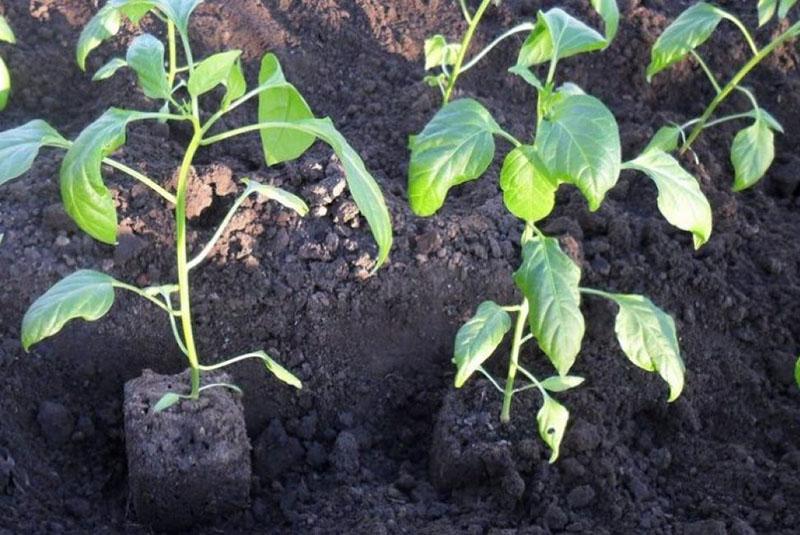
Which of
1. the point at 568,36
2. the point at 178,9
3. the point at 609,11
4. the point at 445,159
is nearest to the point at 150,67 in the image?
the point at 178,9

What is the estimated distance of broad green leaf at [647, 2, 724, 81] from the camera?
3330mm

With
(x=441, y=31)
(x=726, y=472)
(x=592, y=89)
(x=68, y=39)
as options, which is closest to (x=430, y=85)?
(x=441, y=31)

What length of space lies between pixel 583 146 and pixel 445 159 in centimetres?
29

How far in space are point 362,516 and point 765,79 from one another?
2.68m

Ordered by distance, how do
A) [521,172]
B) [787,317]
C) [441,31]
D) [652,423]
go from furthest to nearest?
[441,31] → [787,317] → [652,423] → [521,172]

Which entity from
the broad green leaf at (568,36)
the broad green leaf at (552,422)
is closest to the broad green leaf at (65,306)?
the broad green leaf at (552,422)

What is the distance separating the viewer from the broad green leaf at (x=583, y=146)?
2064 millimetres

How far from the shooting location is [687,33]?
3.34 metres

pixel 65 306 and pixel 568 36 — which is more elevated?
pixel 568 36

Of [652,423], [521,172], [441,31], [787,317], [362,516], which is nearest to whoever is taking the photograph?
[521,172]

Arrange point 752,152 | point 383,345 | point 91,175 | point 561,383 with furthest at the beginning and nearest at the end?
1. point 752,152
2. point 383,345
3. point 561,383
4. point 91,175

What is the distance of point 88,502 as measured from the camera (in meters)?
2.55

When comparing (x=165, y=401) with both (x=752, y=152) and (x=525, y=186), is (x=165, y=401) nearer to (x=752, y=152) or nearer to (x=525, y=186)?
(x=525, y=186)

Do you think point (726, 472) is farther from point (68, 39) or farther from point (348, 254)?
point (68, 39)
